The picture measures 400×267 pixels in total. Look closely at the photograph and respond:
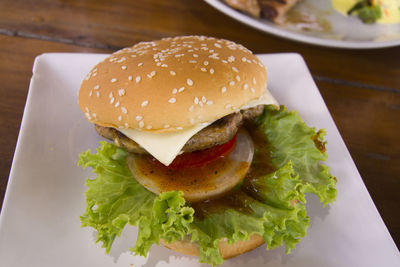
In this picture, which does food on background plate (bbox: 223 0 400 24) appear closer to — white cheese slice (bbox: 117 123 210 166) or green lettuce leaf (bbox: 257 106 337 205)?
green lettuce leaf (bbox: 257 106 337 205)

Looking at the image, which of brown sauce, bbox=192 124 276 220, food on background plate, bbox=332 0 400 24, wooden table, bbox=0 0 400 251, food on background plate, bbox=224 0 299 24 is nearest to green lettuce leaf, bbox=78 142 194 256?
brown sauce, bbox=192 124 276 220

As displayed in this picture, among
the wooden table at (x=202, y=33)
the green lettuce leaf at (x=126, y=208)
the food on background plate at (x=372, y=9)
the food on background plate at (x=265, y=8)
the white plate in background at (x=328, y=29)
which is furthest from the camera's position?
the food on background plate at (x=372, y=9)

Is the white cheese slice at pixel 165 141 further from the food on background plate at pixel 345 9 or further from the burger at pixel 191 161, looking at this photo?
the food on background plate at pixel 345 9

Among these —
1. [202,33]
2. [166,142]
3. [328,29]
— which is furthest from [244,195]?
[328,29]

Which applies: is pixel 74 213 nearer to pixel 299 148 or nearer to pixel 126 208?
pixel 126 208

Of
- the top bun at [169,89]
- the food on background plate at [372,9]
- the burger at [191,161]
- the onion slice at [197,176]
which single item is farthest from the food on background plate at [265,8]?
the onion slice at [197,176]

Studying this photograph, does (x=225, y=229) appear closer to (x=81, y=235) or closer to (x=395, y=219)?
(x=81, y=235)
